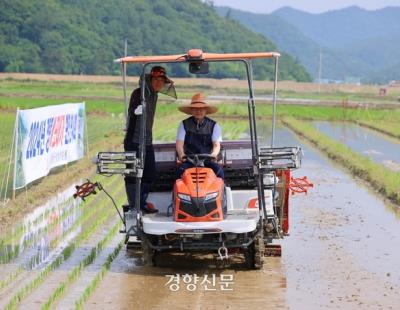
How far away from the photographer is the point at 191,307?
7082mm

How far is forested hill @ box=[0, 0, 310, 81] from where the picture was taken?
7850 centimetres

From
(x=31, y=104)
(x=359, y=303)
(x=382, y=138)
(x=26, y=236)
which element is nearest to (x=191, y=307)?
(x=359, y=303)

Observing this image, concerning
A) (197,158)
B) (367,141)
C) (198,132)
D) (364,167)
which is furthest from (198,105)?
(367,141)

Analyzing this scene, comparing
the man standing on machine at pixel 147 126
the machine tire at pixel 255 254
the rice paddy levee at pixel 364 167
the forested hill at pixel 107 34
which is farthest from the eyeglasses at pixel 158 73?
the forested hill at pixel 107 34

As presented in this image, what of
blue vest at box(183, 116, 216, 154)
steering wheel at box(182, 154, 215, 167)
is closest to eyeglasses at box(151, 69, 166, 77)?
blue vest at box(183, 116, 216, 154)

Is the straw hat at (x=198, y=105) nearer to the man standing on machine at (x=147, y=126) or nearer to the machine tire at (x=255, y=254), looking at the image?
the man standing on machine at (x=147, y=126)

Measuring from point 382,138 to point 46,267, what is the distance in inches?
882

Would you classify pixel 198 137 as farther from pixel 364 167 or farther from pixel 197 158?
pixel 364 167

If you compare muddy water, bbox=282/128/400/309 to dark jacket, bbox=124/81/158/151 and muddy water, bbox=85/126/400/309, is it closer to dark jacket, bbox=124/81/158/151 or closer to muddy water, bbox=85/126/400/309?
muddy water, bbox=85/126/400/309

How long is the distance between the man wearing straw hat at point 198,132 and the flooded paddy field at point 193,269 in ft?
3.63

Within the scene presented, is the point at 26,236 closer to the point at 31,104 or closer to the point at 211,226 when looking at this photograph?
the point at 211,226

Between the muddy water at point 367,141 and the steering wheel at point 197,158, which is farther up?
the steering wheel at point 197,158

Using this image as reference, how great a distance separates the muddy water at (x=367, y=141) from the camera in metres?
22.1

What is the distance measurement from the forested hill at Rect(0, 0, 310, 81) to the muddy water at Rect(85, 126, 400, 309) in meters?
65.3
